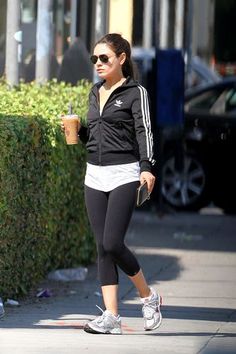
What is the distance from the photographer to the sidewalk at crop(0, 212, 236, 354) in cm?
795

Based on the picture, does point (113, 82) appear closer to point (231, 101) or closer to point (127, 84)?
point (127, 84)

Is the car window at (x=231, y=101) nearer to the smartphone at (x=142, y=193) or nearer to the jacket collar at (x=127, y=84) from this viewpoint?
the jacket collar at (x=127, y=84)

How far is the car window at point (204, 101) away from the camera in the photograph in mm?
17406

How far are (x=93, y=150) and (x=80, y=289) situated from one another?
7.60 feet

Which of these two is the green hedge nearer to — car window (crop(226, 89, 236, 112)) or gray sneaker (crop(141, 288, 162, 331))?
gray sneaker (crop(141, 288, 162, 331))

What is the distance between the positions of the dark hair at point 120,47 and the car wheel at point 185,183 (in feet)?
28.1

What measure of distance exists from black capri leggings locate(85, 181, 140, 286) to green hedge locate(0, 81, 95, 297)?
2.52 ft

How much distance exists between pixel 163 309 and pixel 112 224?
1591 mm

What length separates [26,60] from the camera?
1306 centimetres

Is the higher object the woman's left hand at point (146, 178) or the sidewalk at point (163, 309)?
the woman's left hand at point (146, 178)

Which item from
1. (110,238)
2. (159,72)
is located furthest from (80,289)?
(159,72)

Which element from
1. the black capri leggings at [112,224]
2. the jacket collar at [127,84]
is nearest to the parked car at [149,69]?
the jacket collar at [127,84]

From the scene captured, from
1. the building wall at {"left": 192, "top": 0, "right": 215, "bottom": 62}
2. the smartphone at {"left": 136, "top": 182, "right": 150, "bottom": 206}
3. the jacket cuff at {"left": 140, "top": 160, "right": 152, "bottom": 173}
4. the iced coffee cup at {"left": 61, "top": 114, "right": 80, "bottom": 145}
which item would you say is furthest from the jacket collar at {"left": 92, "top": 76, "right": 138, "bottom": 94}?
the building wall at {"left": 192, "top": 0, "right": 215, "bottom": 62}

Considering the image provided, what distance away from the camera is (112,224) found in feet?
27.0
